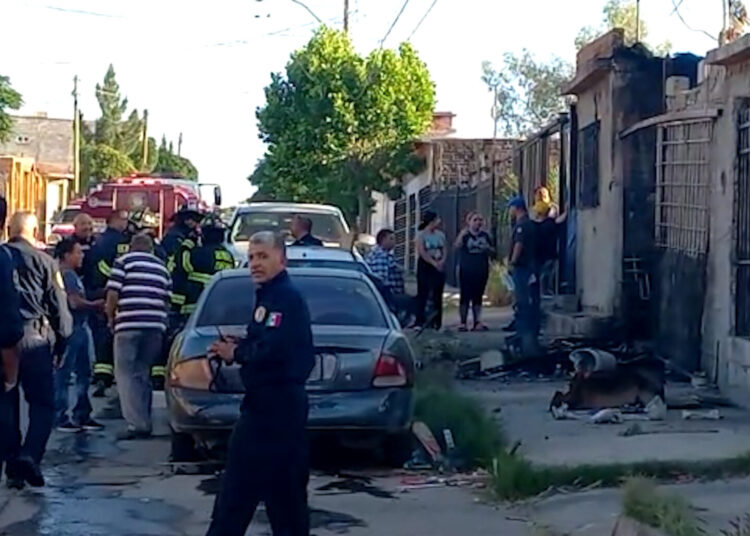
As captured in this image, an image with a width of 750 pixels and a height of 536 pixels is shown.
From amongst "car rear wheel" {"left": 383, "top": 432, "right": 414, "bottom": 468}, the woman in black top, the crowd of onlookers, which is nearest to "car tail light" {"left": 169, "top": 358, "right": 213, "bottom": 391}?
"car rear wheel" {"left": 383, "top": 432, "right": 414, "bottom": 468}

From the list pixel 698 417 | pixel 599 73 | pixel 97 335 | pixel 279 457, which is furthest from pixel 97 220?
pixel 279 457

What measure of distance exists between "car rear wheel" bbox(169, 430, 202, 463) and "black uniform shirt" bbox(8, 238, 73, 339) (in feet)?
3.91

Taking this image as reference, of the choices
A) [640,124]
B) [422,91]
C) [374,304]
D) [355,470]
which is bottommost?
[355,470]

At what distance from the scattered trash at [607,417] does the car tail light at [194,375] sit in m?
3.39

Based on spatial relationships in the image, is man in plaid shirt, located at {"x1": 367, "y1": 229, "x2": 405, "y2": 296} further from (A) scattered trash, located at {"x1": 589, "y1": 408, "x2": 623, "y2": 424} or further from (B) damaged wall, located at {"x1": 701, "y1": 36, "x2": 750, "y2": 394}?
(A) scattered trash, located at {"x1": 589, "y1": 408, "x2": 623, "y2": 424}

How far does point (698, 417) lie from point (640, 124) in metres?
4.95

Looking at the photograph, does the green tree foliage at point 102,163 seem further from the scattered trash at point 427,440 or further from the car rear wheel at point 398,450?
the car rear wheel at point 398,450

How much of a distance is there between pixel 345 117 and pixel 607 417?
3143 cm

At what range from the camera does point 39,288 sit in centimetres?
1048

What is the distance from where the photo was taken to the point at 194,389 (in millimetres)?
10734

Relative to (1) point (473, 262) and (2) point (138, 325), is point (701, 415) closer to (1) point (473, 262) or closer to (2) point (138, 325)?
(2) point (138, 325)

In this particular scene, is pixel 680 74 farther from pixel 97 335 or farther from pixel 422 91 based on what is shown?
pixel 422 91

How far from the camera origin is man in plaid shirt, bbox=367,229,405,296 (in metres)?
19.0

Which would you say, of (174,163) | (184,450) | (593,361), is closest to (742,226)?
(593,361)
